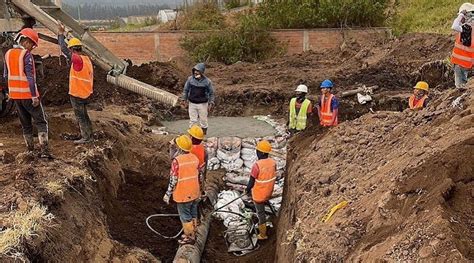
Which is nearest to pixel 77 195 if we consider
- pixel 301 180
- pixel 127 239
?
pixel 127 239

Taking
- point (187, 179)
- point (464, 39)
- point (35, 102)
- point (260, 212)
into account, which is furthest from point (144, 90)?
point (464, 39)

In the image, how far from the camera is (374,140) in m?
7.80

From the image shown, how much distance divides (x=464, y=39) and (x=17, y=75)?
7.57 meters

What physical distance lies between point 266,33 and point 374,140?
14.7m

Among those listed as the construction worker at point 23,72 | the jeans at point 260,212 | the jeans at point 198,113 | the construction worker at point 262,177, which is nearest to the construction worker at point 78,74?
the construction worker at point 23,72

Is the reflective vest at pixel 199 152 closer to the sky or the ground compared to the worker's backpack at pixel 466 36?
closer to the ground

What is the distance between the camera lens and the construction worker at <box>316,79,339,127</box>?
31.3 ft

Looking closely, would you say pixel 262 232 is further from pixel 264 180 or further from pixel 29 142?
pixel 29 142

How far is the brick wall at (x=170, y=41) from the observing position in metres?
21.8

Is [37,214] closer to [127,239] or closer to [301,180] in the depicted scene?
[127,239]

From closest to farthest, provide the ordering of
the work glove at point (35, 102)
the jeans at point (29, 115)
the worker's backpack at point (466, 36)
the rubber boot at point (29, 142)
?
the work glove at point (35, 102) → the jeans at point (29, 115) → the rubber boot at point (29, 142) → the worker's backpack at point (466, 36)

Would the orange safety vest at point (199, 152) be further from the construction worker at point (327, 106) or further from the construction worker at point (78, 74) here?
the construction worker at point (327, 106)

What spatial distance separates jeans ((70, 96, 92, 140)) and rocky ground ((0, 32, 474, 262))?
0.27 m

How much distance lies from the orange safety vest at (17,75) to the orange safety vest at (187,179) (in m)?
2.56
